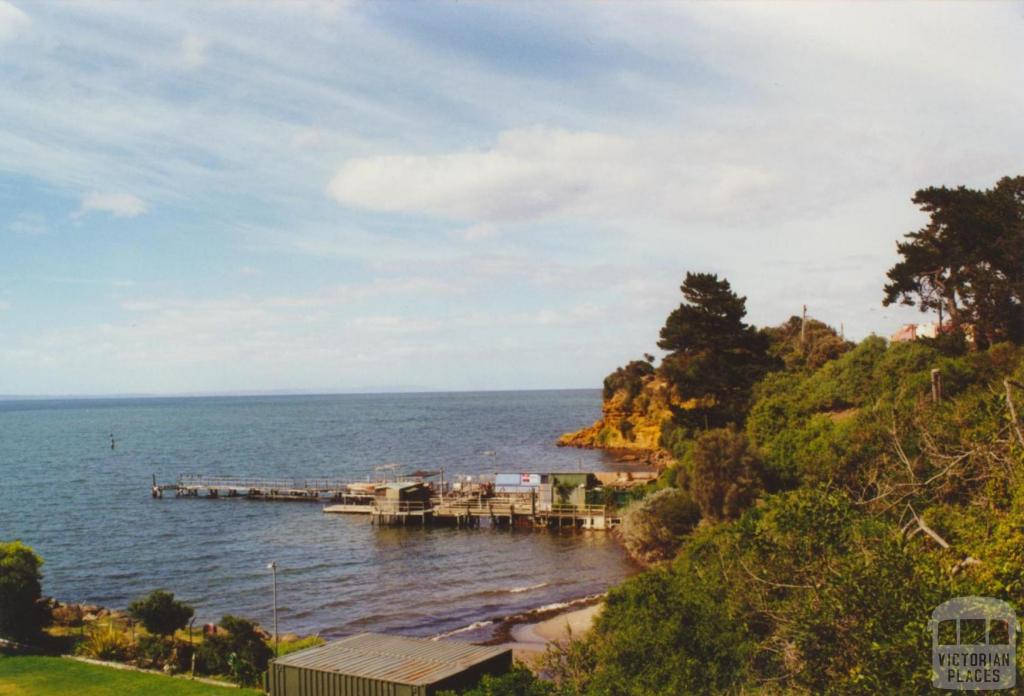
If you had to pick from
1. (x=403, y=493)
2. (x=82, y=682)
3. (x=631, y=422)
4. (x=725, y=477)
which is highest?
(x=725, y=477)

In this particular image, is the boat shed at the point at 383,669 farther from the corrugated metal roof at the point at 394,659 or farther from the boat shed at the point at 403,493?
the boat shed at the point at 403,493

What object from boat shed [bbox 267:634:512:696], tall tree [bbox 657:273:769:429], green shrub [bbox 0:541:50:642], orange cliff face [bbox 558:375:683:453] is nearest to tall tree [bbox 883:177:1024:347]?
tall tree [bbox 657:273:769:429]

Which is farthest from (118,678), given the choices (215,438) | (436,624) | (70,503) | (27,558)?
(215,438)

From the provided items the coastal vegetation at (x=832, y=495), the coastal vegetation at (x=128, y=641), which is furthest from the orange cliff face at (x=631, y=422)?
the coastal vegetation at (x=128, y=641)

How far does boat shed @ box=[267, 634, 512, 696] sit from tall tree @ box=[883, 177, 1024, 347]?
36.4m

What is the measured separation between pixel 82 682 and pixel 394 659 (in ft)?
39.6

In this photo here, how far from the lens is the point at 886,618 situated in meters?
9.77

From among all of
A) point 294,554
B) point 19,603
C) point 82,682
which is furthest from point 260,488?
point 82,682

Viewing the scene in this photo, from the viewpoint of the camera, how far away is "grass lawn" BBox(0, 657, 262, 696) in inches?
876

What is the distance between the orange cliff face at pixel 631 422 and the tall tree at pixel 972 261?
2162 inches

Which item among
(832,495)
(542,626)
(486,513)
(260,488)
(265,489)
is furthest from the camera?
(260,488)

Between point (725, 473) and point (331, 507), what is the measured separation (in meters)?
37.6

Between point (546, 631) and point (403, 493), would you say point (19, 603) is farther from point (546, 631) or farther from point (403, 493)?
point (403, 493)

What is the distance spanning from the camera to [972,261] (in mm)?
Answer: 41875
